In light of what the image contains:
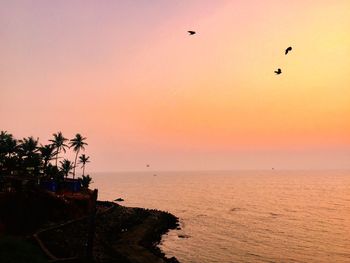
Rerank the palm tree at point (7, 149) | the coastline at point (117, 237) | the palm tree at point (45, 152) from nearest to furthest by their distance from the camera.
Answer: the coastline at point (117, 237) → the palm tree at point (7, 149) → the palm tree at point (45, 152)

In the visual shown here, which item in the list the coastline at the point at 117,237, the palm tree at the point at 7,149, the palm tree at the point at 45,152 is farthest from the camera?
the palm tree at the point at 45,152

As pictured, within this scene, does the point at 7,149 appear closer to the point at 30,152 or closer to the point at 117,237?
the point at 30,152

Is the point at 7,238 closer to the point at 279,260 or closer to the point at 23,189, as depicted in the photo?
the point at 23,189

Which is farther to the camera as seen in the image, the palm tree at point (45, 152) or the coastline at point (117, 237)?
the palm tree at point (45, 152)

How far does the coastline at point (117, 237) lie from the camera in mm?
25306

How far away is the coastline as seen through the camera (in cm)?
2531

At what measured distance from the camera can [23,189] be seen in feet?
79.3

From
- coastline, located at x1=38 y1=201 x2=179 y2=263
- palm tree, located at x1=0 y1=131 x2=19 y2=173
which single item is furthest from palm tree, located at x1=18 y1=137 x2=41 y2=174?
coastline, located at x1=38 y1=201 x2=179 y2=263

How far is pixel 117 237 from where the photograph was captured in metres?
46.3

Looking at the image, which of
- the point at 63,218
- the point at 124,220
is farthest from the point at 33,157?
the point at 63,218

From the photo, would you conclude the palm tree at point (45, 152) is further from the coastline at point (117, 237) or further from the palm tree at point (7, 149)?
the coastline at point (117, 237)

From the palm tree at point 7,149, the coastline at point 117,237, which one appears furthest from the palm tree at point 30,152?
the coastline at point 117,237

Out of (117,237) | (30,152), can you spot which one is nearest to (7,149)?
(30,152)

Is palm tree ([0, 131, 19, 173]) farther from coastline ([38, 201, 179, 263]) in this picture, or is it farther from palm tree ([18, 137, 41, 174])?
coastline ([38, 201, 179, 263])
